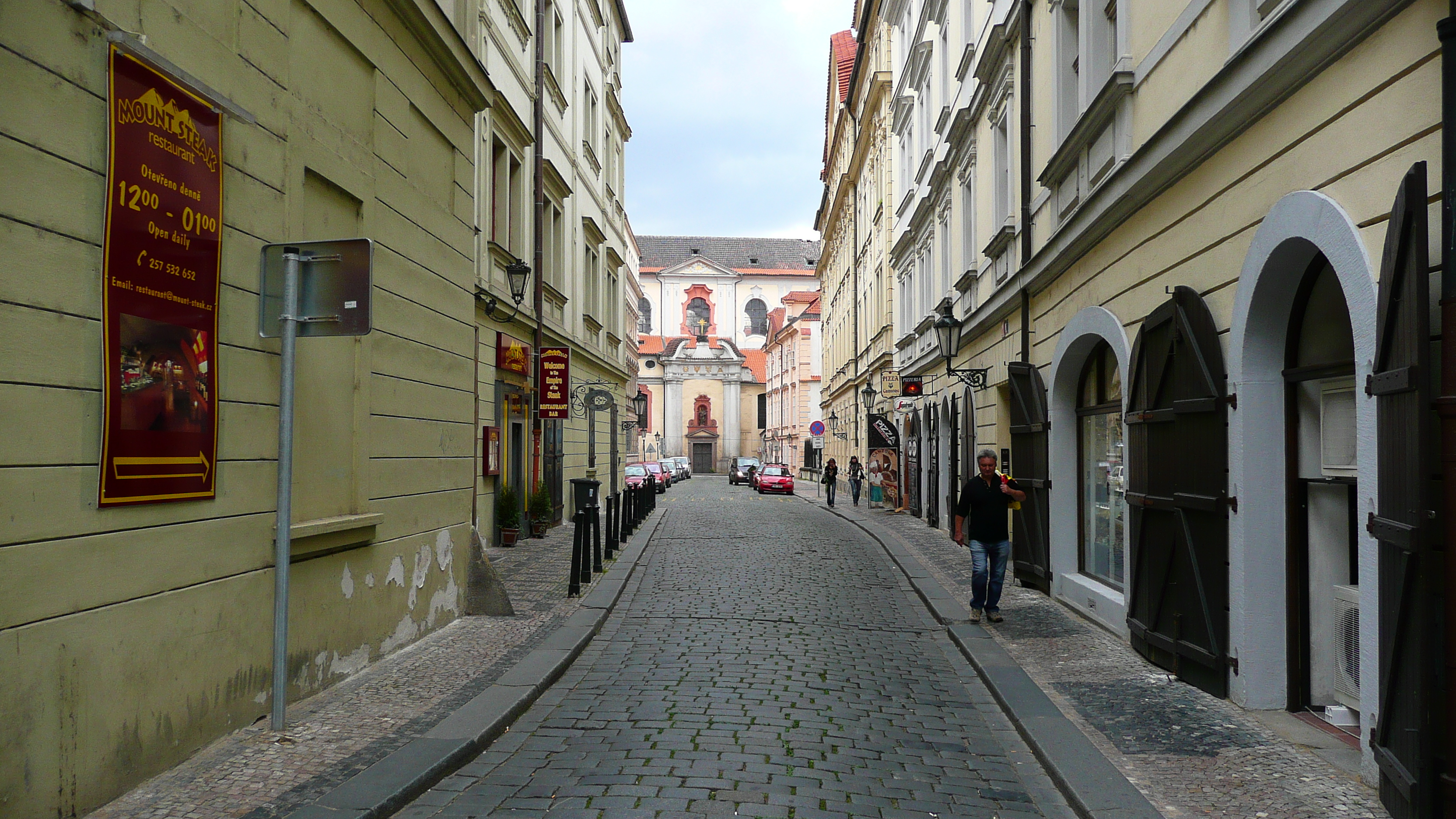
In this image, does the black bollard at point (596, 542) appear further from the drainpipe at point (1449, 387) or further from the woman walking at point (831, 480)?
the woman walking at point (831, 480)

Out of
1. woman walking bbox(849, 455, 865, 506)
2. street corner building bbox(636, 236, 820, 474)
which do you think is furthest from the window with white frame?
street corner building bbox(636, 236, 820, 474)

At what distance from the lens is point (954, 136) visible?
17.0 m

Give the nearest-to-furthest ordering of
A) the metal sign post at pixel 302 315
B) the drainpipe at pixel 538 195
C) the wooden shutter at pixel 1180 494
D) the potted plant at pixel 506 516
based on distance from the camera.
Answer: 1. the metal sign post at pixel 302 315
2. the wooden shutter at pixel 1180 494
3. the potted plant at pixel 506 516
4. the drainpipe at pixel 538 195

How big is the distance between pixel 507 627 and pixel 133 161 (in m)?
5.45

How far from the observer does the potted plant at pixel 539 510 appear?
17.5 metres

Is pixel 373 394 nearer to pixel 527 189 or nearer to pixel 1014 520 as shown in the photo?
pixel 1014 520

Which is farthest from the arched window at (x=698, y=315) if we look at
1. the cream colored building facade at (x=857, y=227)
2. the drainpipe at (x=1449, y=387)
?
the drainpipe at (x=1449, y=387)

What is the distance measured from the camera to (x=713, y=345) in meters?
82.5

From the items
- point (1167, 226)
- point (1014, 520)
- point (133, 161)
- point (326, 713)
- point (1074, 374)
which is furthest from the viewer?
point (1014, 520)

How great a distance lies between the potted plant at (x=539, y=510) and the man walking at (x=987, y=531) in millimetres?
9611

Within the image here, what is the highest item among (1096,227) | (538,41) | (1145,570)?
(538,41)

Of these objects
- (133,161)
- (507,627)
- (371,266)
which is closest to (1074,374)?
(507,627)

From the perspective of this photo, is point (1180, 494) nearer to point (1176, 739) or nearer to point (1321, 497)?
point (1321, 497)

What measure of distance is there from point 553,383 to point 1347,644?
13577mm
